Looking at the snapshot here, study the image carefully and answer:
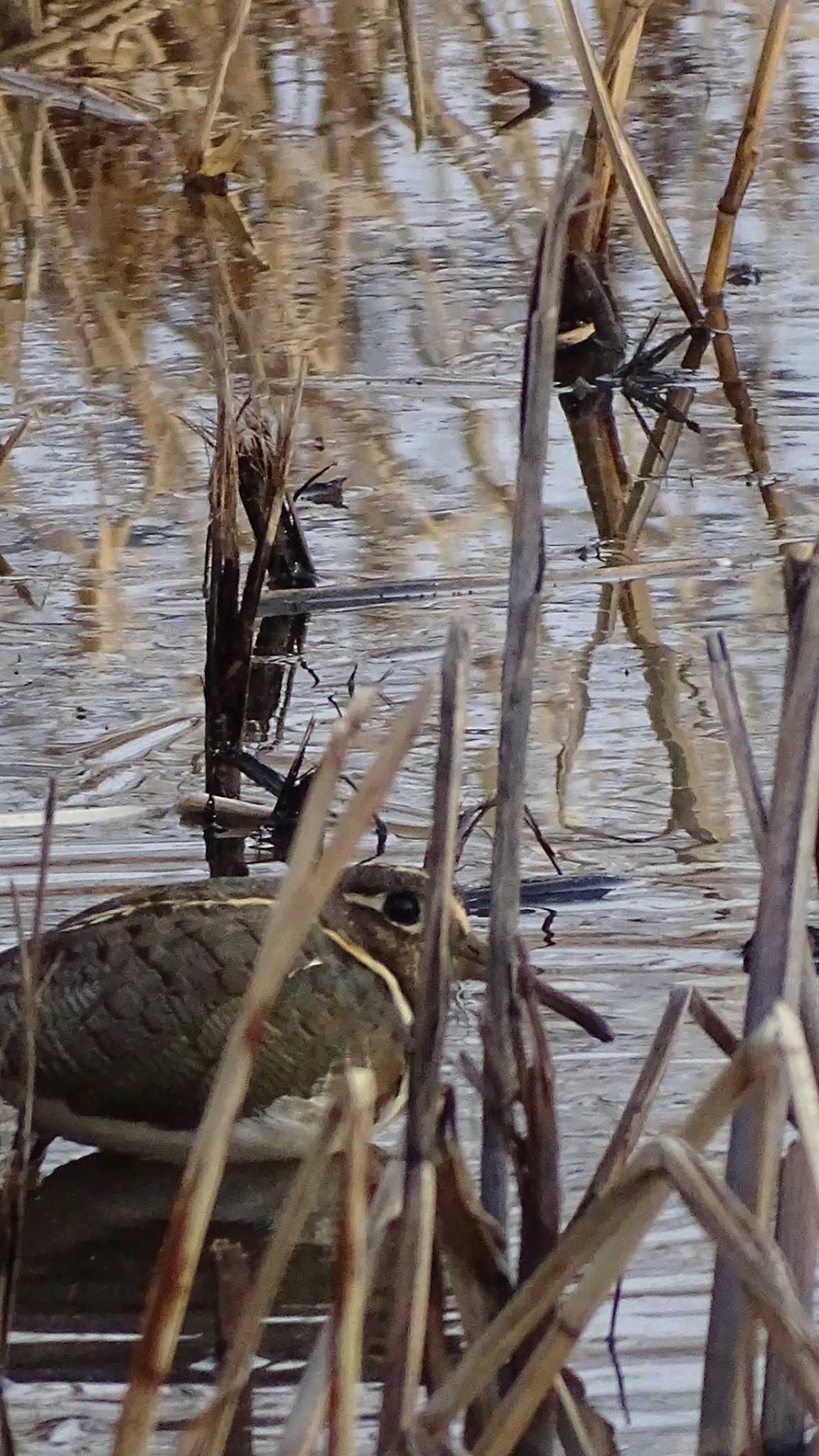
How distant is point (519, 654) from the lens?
229 centimetres

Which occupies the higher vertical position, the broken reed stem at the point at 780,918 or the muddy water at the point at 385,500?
the broken reed stem at the point at 780,918

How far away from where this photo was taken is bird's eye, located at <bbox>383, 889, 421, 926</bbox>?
3.62 metres

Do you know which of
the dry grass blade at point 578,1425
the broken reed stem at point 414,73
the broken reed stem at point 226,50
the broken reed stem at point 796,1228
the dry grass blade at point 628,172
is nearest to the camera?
the broken reed stem at point 796,1228

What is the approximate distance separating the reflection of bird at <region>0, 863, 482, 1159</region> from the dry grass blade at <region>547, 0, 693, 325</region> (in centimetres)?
339

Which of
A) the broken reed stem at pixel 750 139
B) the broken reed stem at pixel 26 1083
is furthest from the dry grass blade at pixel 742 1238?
the broken reed stem at pixel 750 139

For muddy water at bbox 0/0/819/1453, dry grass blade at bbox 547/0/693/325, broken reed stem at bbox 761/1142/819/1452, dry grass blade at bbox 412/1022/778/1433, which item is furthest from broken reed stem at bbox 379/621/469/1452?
dry grass blade at bbox 547/0/693/325

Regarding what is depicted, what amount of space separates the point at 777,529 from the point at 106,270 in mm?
2845

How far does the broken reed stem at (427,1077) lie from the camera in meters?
2.13

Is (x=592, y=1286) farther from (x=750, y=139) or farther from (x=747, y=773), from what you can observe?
(x=750, y=139)

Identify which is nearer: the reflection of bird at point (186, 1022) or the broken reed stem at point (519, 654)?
the broken reed stem at point (519, 654)

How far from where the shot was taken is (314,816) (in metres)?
1.98

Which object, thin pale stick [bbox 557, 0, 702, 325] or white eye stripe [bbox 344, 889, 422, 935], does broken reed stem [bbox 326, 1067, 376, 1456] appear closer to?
white eye stripe [bbox 344, 889, 422, 935]

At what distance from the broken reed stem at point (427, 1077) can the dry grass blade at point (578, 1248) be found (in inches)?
1.7

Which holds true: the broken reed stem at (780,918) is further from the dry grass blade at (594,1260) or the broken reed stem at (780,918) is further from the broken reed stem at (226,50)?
the broken reed stem at (226,50)
